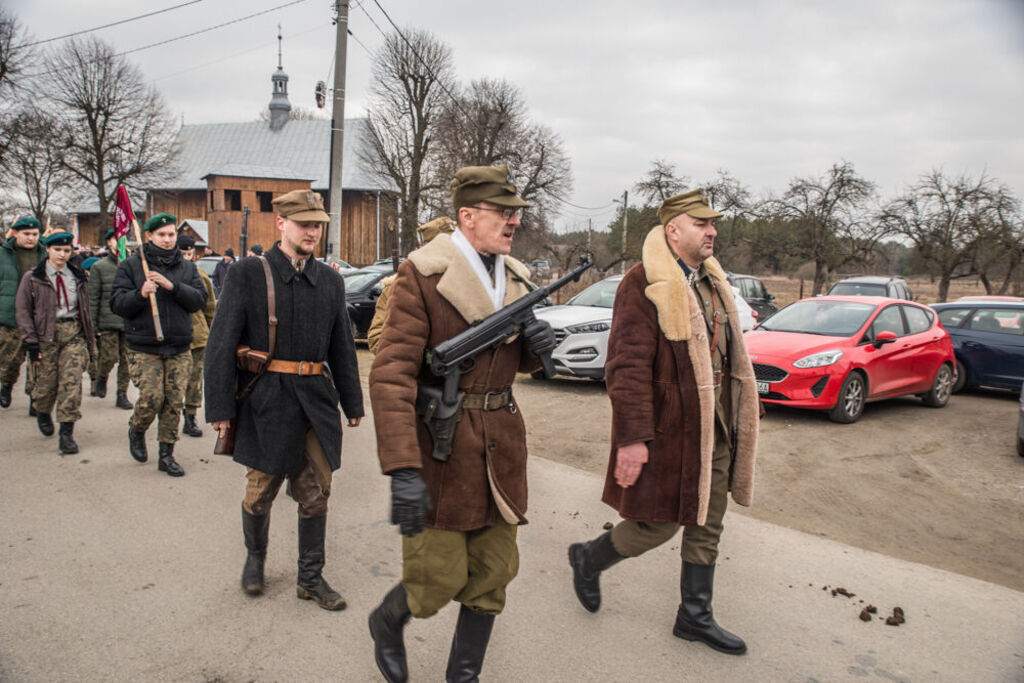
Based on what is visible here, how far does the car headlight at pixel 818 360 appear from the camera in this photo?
8445 mm

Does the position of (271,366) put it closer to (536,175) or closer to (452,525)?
(452,525)

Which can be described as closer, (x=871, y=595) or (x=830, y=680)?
(x=830, y=680)

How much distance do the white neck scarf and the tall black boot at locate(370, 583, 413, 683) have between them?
1.20 m

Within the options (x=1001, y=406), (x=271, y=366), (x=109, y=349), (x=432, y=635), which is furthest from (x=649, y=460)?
(x=1001, y=406)

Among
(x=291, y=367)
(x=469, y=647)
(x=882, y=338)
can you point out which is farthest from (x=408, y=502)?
(x=882, y=338)

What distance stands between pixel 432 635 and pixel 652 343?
1694 millimetres

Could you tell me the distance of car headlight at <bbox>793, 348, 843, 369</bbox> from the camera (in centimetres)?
845

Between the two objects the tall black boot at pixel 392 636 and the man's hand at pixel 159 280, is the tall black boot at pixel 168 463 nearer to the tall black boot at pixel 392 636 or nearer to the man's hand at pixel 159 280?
the man's hand at pixel 159 280

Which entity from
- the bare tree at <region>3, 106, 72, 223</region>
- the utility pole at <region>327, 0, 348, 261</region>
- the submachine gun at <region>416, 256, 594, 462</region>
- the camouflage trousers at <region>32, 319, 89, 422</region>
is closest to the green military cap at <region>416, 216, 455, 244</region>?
the camouflage trousers at <region>32, 319, 89, 422</region>

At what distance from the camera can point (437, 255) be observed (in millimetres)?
2762

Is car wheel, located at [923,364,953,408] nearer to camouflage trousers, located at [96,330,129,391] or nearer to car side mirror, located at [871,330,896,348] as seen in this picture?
car side mirror, located at [871,330,896,348]

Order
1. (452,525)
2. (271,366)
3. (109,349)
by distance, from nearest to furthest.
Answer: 1. (452,525)
2. (271,366)
3. (109,349)

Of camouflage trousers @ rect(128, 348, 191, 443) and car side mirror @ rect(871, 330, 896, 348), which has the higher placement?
car side mirror @ rect(871, 330, 896, 348)

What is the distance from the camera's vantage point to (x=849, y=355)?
28.2 ft
